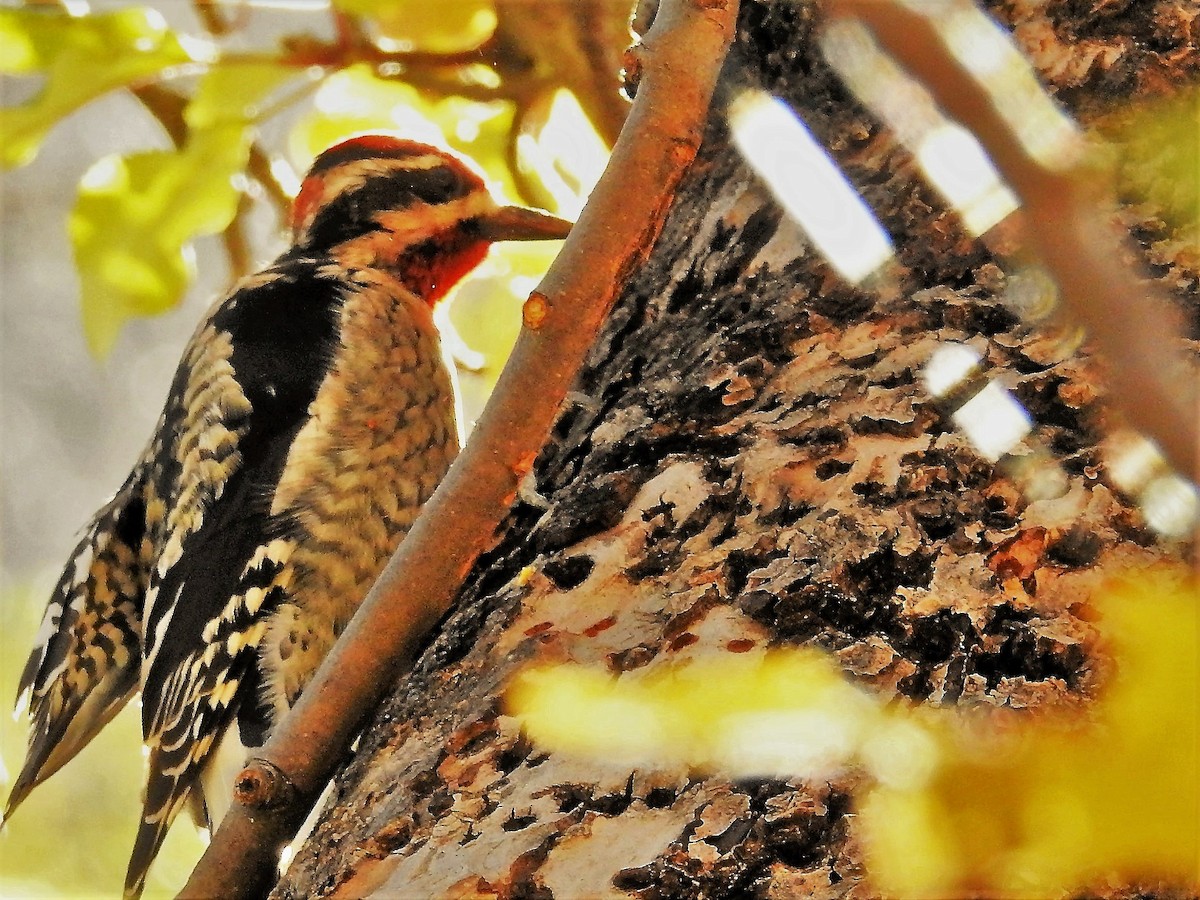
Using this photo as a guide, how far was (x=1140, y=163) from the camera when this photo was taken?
0.93 meters

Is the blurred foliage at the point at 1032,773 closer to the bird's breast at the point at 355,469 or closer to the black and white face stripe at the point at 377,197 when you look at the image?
the bird's breast at the point at 355,469

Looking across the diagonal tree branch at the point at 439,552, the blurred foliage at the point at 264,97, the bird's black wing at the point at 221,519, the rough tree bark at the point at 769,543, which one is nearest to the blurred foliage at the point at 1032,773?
the rough tree bark at the point at 769,543

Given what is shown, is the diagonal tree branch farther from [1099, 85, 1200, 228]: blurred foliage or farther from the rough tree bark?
[1099, 85, 1200, 228]: blurred foliage

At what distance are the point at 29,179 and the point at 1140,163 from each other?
3.00 metres

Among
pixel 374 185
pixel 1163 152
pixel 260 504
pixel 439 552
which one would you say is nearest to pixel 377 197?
pixel 374 185

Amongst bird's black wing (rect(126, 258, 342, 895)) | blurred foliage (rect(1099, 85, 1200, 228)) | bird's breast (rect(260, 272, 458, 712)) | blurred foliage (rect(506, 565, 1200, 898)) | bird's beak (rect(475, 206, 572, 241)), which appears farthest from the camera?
bird's beak (rect(475, 206, 572, 241))

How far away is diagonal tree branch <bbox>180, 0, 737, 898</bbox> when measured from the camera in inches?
38.4

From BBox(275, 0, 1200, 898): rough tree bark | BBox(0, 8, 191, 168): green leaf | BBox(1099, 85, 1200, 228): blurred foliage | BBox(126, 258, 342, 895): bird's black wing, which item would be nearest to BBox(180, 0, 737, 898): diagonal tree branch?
BBox(275, 0, 1200, 898): rough tree bark

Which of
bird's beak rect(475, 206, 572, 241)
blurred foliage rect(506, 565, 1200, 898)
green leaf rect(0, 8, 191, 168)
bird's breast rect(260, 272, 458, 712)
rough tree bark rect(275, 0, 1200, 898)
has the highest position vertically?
bird's beak rect(475, 206, 572, 241)

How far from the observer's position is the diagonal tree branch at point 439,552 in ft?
3.20

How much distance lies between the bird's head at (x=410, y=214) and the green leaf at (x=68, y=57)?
18.9 inches

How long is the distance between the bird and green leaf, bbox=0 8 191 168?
1.26 ft

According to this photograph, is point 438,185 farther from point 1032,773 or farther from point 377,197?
point 1032,773

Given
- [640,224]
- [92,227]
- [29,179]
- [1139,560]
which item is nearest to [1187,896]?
[1139,560]
